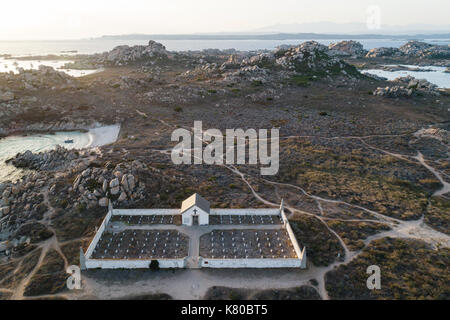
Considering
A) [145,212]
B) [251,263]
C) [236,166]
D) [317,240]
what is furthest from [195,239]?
[236,166]

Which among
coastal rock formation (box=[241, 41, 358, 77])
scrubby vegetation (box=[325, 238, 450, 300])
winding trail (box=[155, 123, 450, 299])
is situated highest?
coastal rock formation (box=[241, 41, 358, 77])

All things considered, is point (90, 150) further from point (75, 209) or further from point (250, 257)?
point (250, 257)

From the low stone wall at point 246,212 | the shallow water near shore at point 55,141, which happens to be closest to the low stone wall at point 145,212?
the low stone wall at point 246,212

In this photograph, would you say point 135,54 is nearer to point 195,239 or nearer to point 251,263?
point 195,239

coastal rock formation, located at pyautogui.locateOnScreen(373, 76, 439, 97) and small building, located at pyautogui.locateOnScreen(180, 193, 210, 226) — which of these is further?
coastal rock formation, located at pyautogui.locateOnScreen(373, 76, 439, 97)

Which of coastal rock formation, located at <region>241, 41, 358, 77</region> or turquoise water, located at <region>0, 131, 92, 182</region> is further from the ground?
coastal rock formation, located at <region>241, 41, 358, 77</region>

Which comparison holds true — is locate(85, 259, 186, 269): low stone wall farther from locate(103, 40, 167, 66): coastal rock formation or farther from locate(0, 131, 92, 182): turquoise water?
locate(103, 40, 167, 66): coastal rock formation

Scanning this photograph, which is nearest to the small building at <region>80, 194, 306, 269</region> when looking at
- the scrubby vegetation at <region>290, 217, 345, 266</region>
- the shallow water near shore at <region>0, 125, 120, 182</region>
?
the scrubby vegetation at <region>290, 217, 345, 266</region>
